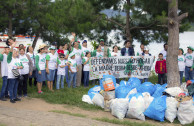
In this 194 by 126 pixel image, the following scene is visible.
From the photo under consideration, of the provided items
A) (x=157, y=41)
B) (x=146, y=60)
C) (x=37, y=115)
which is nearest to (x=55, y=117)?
(x=37, y=115)

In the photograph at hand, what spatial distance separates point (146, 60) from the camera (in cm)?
1077

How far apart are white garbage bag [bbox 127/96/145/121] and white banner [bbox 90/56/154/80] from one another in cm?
371

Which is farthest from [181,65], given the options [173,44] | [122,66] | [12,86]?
[12,86]

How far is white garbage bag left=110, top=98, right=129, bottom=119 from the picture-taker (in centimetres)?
663

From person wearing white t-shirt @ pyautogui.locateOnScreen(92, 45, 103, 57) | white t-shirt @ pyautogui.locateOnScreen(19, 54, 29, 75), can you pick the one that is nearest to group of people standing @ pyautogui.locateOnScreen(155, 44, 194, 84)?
person wearing white t-shirt @ pyautogui.locateOnScreen(92, 45, 103, 57)

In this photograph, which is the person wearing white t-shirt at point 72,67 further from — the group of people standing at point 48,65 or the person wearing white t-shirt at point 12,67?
the person wearing white t-shirt at point 12,67

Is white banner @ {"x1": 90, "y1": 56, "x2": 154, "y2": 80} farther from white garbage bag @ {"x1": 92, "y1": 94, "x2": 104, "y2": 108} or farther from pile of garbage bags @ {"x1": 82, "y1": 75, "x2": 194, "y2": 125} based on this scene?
pile of garbage bags @ {"x1": 82, "y1": 75, "x2": 194, "y2": 125}

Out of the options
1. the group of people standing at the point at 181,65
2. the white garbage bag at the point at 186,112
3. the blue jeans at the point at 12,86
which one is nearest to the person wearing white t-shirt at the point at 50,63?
the blue jeans at the point at 12,86

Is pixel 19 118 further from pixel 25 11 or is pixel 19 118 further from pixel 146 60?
pixel 25 11

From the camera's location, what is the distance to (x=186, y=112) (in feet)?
21.1

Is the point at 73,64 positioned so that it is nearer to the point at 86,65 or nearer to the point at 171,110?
the point at 86,65

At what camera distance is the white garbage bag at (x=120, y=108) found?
21.8ft

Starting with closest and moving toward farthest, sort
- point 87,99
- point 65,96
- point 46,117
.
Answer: point 46,117
point 87,99
point 65,96

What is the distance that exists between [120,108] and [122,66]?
412 centimetres
